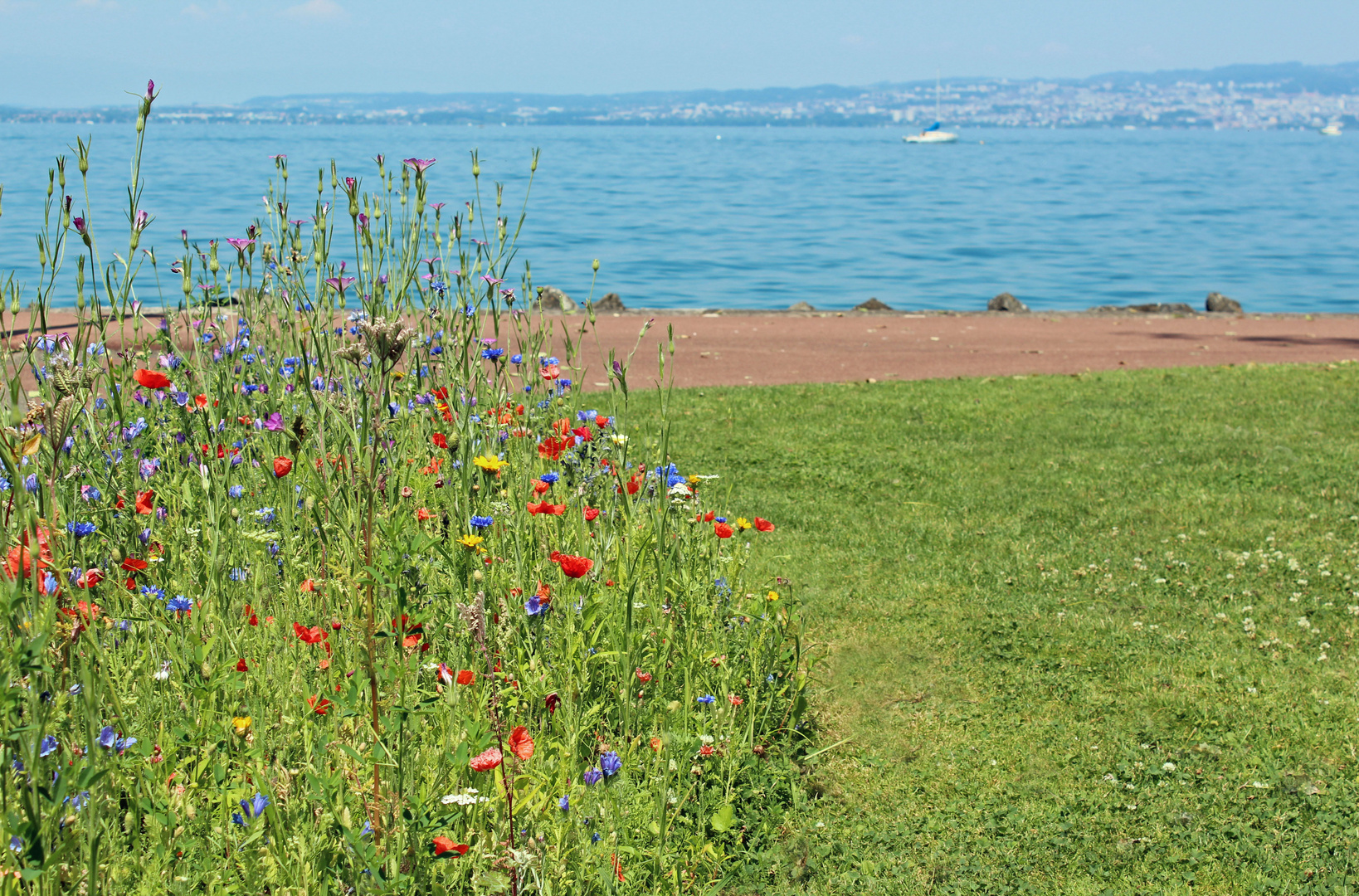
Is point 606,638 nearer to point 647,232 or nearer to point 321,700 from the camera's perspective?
point 321,700

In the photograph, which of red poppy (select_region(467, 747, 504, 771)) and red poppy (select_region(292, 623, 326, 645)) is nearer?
red poppy (select_region(467, 747, 504, 771))

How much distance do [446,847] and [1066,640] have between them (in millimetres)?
3205

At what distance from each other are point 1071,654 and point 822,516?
6.23ft

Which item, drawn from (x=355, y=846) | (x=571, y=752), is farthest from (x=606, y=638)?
(x=355, y=846)

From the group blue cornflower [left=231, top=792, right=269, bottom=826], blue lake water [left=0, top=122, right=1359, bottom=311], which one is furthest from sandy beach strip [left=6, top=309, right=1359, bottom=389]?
blue cornflower [left=231, top=792, right=269, bottom=826]

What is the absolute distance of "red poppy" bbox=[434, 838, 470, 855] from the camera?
2113 millimetres

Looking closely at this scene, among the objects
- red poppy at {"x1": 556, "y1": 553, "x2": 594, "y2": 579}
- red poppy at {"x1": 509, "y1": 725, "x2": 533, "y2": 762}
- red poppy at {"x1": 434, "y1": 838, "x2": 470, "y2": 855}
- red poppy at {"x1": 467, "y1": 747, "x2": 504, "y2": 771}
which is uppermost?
red poppy at {"x1": 556, "y1": 553, "x2": 594, "y2": 579}

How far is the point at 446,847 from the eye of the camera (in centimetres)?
212

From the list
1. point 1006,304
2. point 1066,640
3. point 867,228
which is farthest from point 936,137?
point 1066,640

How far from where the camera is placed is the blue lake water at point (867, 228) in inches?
925

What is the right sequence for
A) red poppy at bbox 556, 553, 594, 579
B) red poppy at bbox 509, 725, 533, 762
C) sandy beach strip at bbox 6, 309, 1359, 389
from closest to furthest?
1. red poppy at bbox 509, 725, 533, 762
2. red poppy at bbox 556, 553, 594, 579
3. sandy beach strip at bbox 6, 309, 1359, 389

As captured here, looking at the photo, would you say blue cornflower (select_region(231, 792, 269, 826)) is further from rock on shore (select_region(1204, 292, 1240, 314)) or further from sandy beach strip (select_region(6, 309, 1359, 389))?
rock on shore (select_region(1204, 292, 1240, 314))

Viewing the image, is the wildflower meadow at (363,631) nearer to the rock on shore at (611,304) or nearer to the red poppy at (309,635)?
the red poppy at (309,635)

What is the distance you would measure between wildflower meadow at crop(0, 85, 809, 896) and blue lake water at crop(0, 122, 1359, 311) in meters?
2.21
